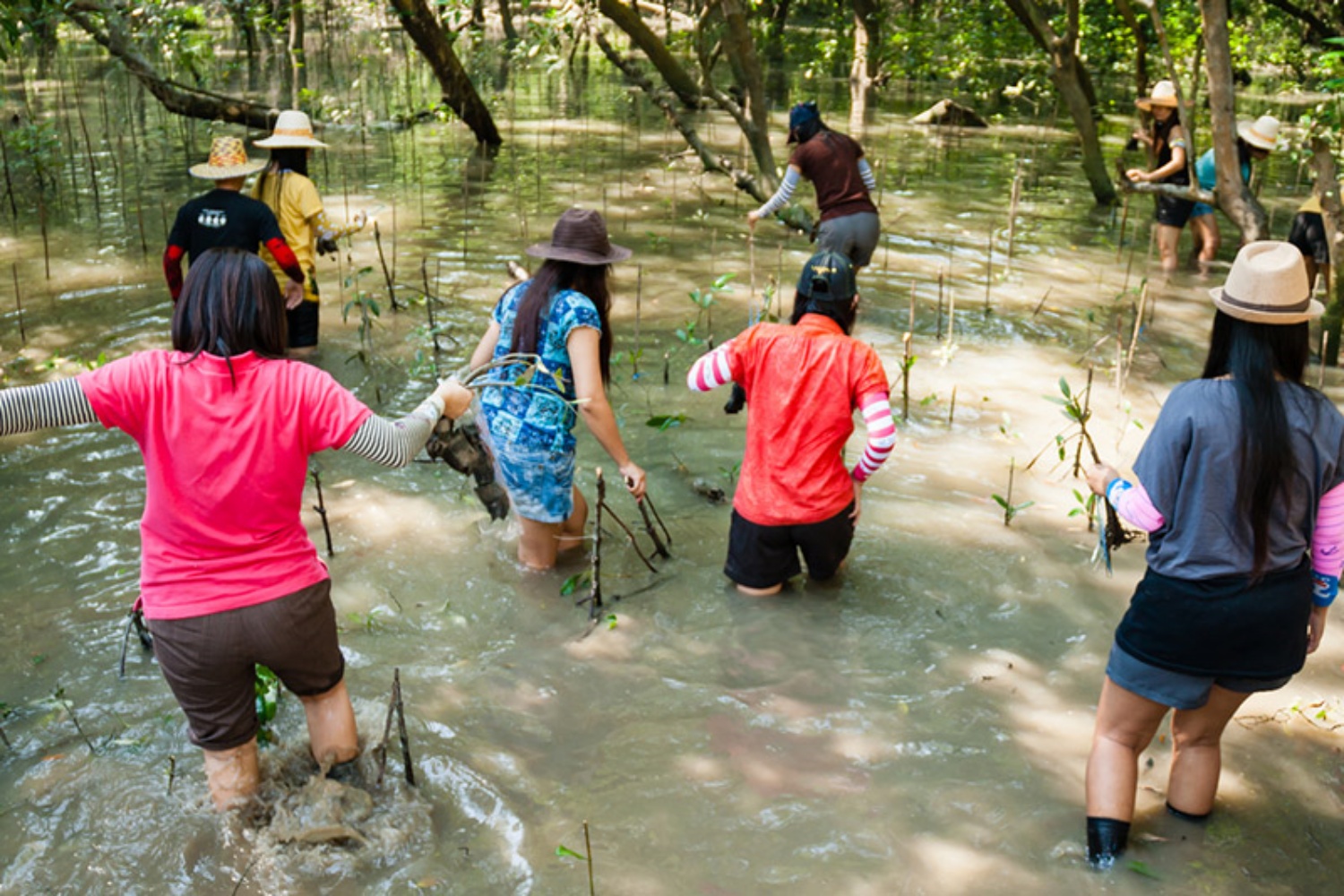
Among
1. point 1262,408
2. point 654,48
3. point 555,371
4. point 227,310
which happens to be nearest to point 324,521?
point 555,371

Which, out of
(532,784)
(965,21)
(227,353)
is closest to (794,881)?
(532,784)

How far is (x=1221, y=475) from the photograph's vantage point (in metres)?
3.05

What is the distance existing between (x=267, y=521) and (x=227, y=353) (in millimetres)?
476

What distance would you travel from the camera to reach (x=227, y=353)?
294 cm

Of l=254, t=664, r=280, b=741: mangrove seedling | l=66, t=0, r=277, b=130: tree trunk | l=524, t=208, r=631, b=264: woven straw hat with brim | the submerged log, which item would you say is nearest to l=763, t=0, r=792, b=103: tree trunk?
the submerged log

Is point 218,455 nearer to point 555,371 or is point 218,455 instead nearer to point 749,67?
point 555,371

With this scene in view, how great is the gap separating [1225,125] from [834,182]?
250 centimetres

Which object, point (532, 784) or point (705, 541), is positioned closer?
point (532, 784)

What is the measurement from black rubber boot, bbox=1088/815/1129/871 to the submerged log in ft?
52.0

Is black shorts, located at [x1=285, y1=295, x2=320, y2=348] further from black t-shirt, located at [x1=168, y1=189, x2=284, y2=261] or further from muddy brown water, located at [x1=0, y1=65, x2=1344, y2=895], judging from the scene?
black t-shirt, located at [x1=168, y1=189, x2=284, y2=261]

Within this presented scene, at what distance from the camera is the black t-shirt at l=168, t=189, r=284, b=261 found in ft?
20.9

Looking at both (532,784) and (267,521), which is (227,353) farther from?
(532,784)

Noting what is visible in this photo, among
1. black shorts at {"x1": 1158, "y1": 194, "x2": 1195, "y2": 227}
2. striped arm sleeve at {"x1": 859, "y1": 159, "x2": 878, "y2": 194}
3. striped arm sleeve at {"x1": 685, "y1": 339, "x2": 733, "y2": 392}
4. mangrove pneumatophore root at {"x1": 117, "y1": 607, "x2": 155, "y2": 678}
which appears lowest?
mangrove pneumatophore root at {"x1": 117, "y1": 607, "x2": 155, "y2": 678}

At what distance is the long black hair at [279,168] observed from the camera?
274 inches
